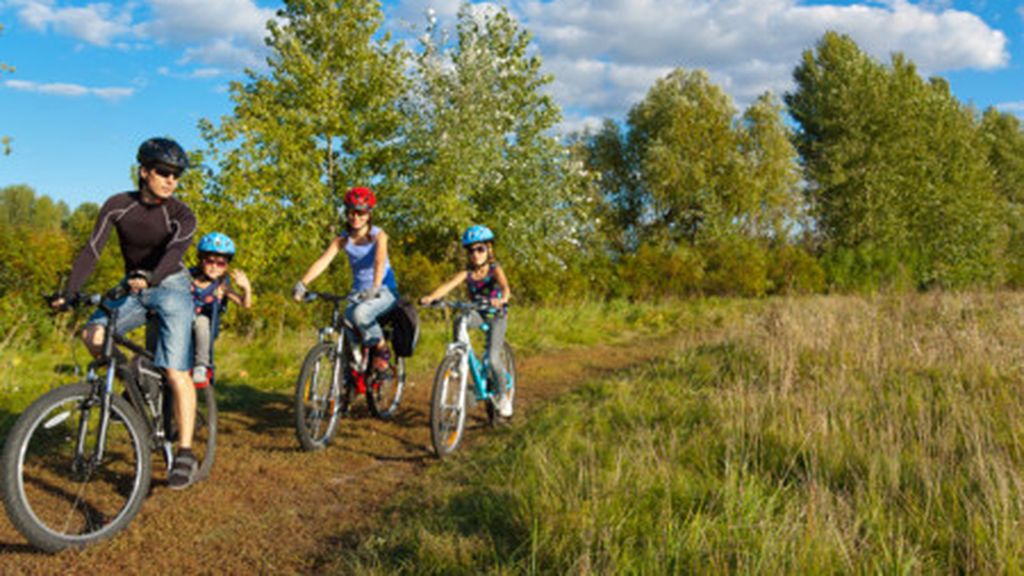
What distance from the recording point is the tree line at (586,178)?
13992 millimetres

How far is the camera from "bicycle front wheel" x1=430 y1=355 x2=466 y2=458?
5828mm

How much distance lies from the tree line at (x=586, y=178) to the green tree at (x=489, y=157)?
63 millimetres

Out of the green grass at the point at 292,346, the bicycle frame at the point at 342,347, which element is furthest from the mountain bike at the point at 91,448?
the bicycle frame at the point at 342,347

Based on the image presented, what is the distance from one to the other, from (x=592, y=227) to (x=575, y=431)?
1982 centimetres

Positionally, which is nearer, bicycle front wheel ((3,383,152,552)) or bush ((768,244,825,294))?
bicycle front wheel ((3,383,152,552))

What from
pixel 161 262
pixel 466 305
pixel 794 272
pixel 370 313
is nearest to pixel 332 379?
pixel 370 313

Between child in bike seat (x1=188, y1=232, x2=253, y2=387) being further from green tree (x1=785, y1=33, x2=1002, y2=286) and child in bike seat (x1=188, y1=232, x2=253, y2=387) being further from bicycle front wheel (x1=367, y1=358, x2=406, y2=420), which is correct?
green tree (x1=785, y1=33, x2=1002, y2=286)

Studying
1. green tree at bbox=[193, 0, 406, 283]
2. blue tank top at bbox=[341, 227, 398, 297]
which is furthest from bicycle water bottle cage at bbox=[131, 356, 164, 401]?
green tree at bbox=[193, 0, 406, 283]

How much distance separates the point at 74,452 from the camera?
4.13 meters

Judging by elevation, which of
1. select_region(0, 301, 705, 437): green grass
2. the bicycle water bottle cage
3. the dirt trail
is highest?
the bicycle water bottle cage

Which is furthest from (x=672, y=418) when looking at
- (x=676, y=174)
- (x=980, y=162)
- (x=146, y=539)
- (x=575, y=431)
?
(x=980, y=162)

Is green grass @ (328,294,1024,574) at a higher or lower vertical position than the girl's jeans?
lower

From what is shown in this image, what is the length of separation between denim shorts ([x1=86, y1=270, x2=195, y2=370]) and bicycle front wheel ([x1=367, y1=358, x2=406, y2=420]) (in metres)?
2.31

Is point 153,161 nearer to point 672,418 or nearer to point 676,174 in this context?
point 672,418
